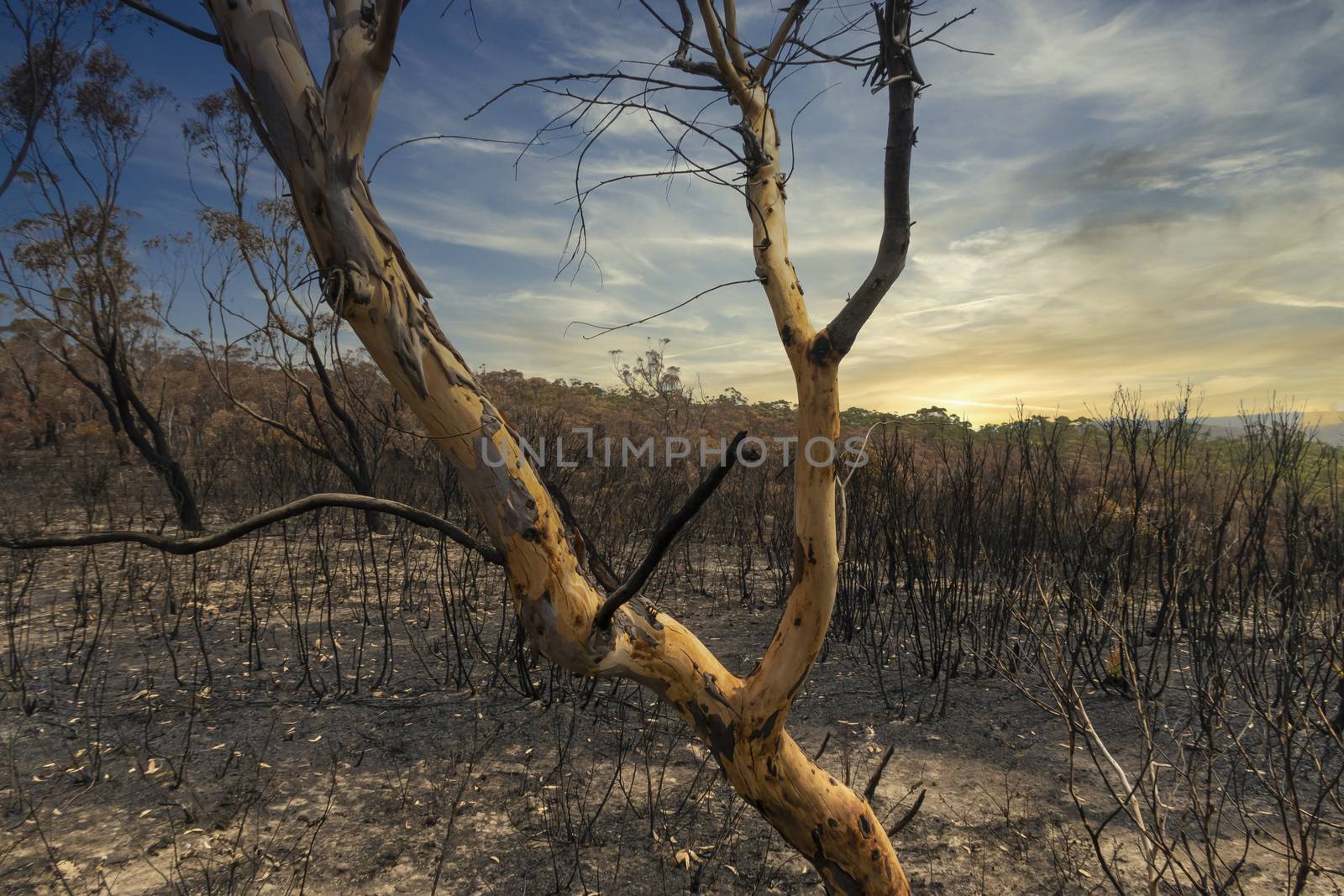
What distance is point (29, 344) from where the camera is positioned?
16172 mm

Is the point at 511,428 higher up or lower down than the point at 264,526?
higher up

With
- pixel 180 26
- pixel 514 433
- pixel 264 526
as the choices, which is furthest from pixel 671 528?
pixel 180 26

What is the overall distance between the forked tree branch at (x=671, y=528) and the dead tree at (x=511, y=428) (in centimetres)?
2

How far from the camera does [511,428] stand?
5.46 feet

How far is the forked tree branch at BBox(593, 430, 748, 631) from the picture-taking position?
1373 millimetres

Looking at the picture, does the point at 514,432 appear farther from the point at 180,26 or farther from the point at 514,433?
the point at 180,26

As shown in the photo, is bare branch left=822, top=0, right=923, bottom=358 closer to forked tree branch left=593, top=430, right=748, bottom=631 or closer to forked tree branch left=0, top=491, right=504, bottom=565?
forked tree branch left=593, top=430, right=748, bottom=631

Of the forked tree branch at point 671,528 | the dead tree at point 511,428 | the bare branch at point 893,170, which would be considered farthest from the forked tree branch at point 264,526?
the bare branch at point 893,170

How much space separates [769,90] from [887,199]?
774 mm

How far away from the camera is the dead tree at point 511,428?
139cm

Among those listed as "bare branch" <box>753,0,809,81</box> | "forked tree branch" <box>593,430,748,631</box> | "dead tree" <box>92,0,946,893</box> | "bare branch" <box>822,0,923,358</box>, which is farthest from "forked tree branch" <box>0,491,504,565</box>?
"bare branch" <box>753,0,809,81</box>

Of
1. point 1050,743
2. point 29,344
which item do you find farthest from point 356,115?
point 29,344

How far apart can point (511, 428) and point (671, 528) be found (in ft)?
1.66

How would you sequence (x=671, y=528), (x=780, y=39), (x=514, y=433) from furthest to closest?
(x=780, y=39) → (x=514, y=433) → (x=671, y=528)
